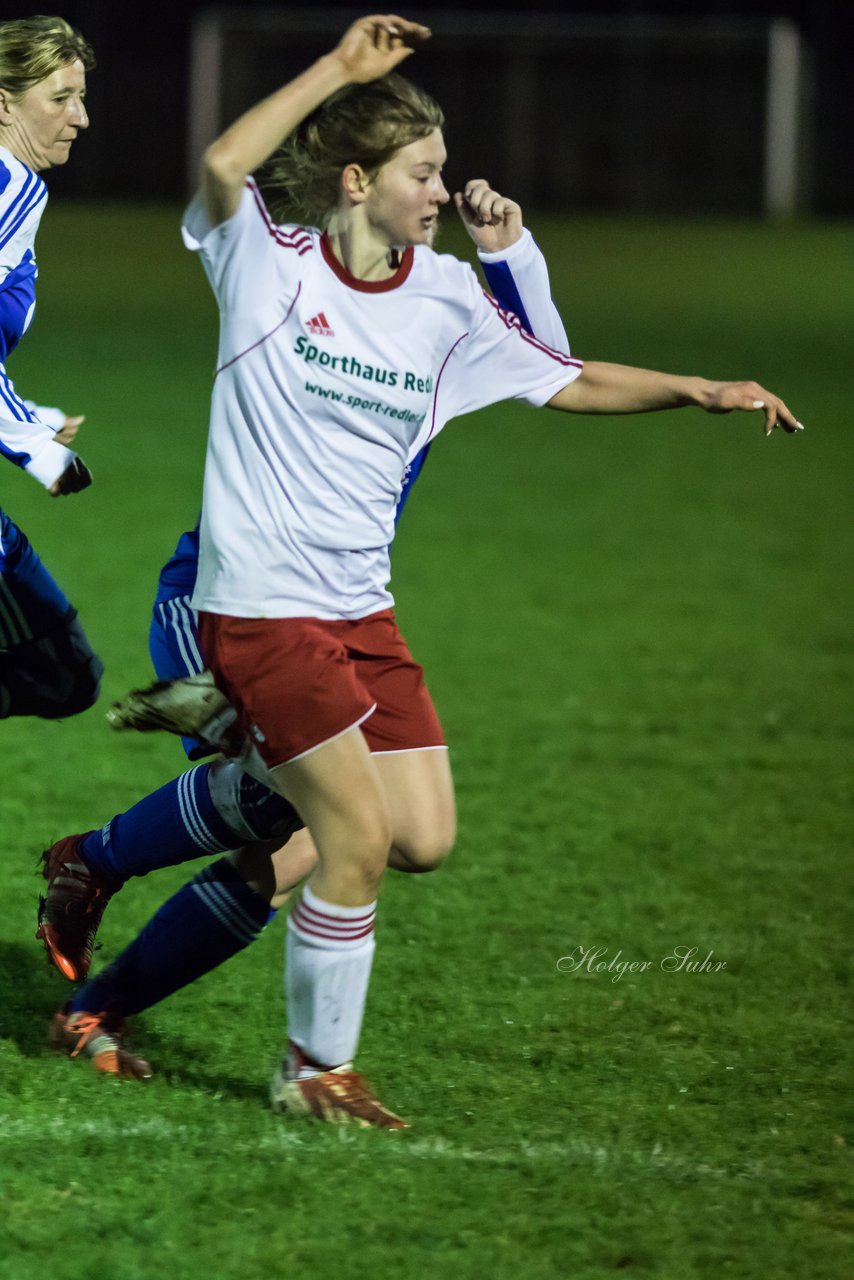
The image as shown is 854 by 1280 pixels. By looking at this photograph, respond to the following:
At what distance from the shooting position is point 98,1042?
3799mm

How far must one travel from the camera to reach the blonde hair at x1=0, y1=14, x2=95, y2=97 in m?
4.15

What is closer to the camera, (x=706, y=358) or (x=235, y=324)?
(x=235, y=324)

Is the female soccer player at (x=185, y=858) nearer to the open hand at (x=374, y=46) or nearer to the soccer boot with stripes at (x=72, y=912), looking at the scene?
the soccer boot with stripes at (x=72, y=912)

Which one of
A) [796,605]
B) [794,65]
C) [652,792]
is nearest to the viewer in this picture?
[652,792]

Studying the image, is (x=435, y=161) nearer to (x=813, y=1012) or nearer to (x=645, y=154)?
(x=813, y=1012)

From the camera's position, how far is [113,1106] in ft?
11.7

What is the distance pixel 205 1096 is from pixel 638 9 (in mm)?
34887

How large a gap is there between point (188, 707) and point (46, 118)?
1.49 meters

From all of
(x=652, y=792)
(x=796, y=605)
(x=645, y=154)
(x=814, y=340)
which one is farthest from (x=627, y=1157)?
(x=645, y=154)

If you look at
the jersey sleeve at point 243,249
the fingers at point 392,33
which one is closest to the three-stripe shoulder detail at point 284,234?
the jersey sleeve at point 243,249

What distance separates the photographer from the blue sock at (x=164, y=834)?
382 centimetres

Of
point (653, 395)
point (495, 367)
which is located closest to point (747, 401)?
point (653, 395)

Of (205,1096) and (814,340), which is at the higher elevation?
(205,1096)

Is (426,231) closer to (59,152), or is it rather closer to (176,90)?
(59,152)
